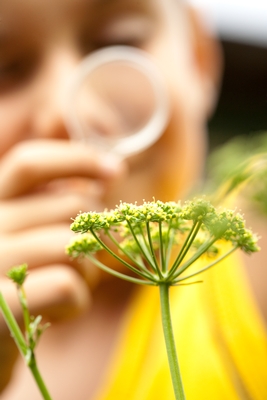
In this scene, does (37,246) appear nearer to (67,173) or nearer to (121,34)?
(67,173)

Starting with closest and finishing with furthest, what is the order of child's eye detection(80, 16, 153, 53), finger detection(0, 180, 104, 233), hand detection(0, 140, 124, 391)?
hand detection(0, 140, 124, 391) < finger detection(0, 180, 104, 233) < child's eye detection(80, 16, 153, 53)

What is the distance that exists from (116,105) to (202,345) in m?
0.52

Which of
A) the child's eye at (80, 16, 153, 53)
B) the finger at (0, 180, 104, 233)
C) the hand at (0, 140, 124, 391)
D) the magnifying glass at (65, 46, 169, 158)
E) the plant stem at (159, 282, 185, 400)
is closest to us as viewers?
the plant stem at (159, 282, 185, 400)

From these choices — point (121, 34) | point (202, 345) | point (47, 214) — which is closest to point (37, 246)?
point (47, 214)

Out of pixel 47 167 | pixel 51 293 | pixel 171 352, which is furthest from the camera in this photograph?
pixel 47 167

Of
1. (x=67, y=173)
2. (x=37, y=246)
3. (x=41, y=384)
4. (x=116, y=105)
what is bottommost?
(x=41, y=384)

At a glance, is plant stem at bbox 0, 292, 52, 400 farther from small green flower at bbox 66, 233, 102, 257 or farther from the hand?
the hand

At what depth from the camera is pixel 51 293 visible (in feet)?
1.99

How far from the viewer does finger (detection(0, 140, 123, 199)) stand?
0.77 metres

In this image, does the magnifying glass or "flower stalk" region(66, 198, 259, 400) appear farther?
the magnifying glass

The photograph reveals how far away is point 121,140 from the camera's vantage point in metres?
0.90

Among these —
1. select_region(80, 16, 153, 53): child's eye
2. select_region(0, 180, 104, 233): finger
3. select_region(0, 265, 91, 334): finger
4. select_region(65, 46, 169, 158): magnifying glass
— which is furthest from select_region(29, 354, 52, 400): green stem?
select_region(80, 16, 153, 53): child's eye

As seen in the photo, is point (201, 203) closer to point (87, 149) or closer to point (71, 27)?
point (87, 149)

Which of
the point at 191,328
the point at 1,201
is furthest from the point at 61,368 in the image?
the point at 1,201
